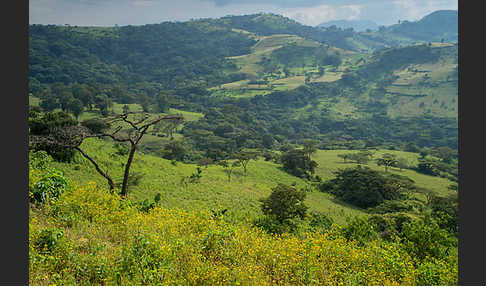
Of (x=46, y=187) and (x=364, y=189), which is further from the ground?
(x=46, y=187)

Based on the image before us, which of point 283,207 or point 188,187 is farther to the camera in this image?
point 188,187

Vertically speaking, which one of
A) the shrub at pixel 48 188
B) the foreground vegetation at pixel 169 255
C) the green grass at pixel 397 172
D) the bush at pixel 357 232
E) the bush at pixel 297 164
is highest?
the shrub at pixel 48 188

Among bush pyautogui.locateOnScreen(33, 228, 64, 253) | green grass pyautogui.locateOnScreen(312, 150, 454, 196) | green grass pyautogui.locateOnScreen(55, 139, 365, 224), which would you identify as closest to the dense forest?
bush pyautogui.locateOnScreen(33, 228, 64, 253)

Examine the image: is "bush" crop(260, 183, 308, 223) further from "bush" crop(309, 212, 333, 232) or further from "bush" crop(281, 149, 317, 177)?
"bush" crop(281, 149, 317, 177)

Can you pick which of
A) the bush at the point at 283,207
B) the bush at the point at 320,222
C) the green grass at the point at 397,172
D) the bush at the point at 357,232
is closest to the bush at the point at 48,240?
the bush at the point at 357,232

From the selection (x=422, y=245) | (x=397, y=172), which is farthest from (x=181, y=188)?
(x=397, y=172)

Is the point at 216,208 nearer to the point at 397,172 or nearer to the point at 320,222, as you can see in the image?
the point at 320,222

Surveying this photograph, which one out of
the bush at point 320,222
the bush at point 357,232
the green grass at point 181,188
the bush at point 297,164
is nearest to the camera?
the bush at point 357,232

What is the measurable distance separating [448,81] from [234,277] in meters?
189

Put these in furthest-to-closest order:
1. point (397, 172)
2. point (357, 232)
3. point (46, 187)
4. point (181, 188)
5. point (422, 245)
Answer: point (397, 172) → point (181, 188) → point (357, 232) → point (422, 245) → point (46, 187)

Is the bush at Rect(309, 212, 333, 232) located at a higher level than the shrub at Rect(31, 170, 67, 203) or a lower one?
lower

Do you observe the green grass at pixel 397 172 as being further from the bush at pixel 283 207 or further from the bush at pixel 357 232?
the bush at pixel 357 232

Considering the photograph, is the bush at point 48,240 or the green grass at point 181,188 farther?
the green grass at point 181,188

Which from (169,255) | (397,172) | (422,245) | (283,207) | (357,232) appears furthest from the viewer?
(397,172)
